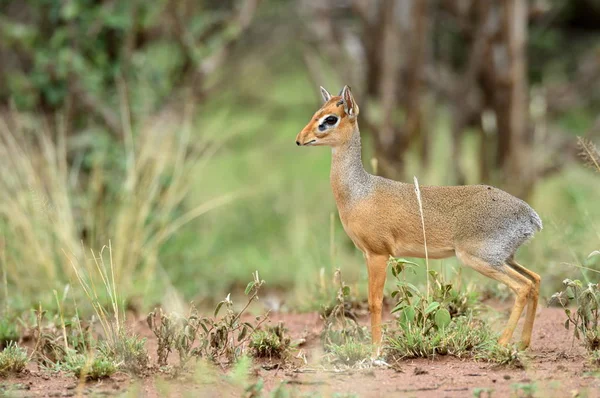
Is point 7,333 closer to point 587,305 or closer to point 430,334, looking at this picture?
point 430,334

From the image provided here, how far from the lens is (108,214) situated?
8.88m

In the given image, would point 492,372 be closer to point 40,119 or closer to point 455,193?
point 455,193

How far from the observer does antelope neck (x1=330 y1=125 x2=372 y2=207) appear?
521cm

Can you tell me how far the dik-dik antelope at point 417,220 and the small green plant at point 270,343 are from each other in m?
0.49

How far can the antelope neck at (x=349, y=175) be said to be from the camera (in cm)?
521

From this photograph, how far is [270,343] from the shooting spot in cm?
504


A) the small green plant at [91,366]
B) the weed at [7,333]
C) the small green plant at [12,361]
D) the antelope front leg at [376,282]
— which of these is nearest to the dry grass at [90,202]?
the weed at [7,333]

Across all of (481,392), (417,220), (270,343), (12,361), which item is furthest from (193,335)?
(481,392)

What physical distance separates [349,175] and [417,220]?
455 millimetres

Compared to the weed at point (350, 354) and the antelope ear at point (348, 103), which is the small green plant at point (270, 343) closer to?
the weed at point (350, 354)

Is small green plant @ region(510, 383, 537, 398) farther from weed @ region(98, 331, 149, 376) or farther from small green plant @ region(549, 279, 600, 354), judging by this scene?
weed @ region(98, 331, 149, 376)

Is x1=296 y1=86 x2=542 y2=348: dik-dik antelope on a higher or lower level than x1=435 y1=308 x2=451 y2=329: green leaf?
higher

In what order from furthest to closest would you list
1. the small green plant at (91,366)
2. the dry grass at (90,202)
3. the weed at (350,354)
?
the dry grass at (90,202) → the weed at (350,354) → the small green plant at (91,366)

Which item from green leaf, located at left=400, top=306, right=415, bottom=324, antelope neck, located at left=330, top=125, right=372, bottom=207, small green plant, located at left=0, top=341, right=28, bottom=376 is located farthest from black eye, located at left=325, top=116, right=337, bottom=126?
small green plant, located at left=0, top=341, right=28, bottom=376
